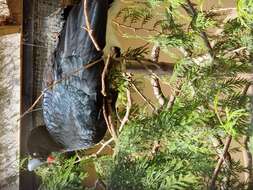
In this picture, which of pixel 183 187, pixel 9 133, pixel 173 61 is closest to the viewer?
pixel 183 187

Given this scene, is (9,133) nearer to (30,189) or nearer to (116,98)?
(30,189)

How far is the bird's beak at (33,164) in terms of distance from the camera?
853 millimetres

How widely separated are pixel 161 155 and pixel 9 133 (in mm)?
322

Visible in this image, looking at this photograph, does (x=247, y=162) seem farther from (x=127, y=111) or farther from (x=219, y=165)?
(x=127, y=111)

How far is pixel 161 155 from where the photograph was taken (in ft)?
2.35

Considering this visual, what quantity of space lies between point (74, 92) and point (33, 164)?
0.17 m

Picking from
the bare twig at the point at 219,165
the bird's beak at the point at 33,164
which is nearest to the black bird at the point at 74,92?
the bird's beak at the point at 33,164

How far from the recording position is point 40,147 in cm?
86

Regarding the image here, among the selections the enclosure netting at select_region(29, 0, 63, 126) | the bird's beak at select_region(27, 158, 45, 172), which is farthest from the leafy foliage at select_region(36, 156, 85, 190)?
the enclosure netting at select_region(29, 0, 63, 126)

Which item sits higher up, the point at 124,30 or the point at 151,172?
the point at 124,30

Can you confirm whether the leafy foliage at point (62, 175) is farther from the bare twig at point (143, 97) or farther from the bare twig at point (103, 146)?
the bare twig at point (143, 97)

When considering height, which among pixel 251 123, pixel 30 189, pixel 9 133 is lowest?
pixel 30 189

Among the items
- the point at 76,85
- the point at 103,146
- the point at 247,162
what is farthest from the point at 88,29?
the point at 247,162

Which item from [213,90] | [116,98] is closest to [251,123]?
[213,90]
